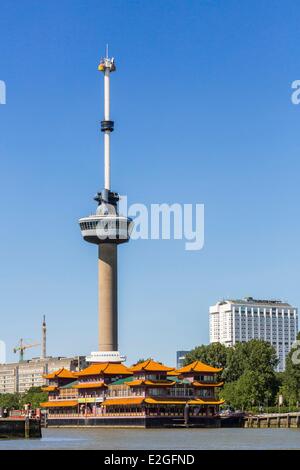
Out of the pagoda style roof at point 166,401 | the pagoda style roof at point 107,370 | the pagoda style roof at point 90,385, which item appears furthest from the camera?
the pagoda style roof at point 107,370

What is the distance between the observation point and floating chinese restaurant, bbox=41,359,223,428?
156625 mm

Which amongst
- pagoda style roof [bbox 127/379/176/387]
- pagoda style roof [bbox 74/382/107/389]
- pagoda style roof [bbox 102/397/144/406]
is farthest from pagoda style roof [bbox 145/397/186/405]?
pagoda style roof [bbox 74/382/107/389]

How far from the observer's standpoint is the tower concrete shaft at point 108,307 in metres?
190

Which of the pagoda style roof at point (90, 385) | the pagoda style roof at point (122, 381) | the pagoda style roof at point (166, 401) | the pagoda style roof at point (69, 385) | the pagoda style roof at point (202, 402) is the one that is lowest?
the pagoda style roof at point (202, 402)

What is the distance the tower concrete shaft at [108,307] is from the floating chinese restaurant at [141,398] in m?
7.63

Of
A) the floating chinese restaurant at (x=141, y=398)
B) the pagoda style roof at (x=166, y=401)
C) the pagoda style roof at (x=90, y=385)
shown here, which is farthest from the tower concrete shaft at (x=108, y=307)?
the pagoda style roof at (x=166, y=401)

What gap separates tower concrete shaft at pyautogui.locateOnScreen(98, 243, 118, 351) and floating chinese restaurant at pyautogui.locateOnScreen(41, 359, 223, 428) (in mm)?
7631

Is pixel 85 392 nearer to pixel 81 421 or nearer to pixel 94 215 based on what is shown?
pixel 81 421

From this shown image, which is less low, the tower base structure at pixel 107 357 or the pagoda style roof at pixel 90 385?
the tower base structure at pixel 107 357

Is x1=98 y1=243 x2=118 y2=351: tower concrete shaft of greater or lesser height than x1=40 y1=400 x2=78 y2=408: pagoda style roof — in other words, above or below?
above

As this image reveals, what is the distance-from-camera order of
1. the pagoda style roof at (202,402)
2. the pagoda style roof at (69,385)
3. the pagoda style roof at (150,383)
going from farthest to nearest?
the pagoda style roof at (69,385), the pagoda style roof at (202,402), the pagoda style roof at (150,383)

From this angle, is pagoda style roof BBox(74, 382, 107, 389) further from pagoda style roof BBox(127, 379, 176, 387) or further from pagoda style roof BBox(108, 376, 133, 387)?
pagoda style roof BBox(127, 379, 176, 387)

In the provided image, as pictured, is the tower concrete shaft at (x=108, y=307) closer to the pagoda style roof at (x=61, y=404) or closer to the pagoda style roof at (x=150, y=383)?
the pagoda style roof at (x=61, y=404)

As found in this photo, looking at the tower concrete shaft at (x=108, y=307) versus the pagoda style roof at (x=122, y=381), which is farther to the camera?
the tower concrete shaft at (x=108, y=307)
